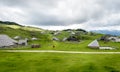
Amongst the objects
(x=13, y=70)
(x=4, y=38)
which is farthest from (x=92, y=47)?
(x=13, y=70)

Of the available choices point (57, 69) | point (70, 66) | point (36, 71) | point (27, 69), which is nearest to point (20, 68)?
point (27, 69)

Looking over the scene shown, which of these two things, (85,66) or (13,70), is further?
(85,66)

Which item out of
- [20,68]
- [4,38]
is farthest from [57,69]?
[4,38]

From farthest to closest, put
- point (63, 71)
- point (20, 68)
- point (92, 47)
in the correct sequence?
point (92, 47) → point (20, 68) → point (63, 71)

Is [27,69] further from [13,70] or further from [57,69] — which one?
[57,69]

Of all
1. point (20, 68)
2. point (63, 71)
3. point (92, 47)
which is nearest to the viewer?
point (63, 71)

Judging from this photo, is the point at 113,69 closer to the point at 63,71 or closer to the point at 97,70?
the point at 97,70

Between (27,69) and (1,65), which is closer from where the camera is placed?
(27,69)

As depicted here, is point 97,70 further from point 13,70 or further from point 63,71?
point 13,70

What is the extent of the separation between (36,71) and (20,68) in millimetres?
4481

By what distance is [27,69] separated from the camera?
41250 mm

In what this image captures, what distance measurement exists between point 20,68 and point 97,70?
54.6 feet

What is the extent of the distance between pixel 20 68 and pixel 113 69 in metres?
20.3

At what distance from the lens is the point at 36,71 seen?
39812mm
